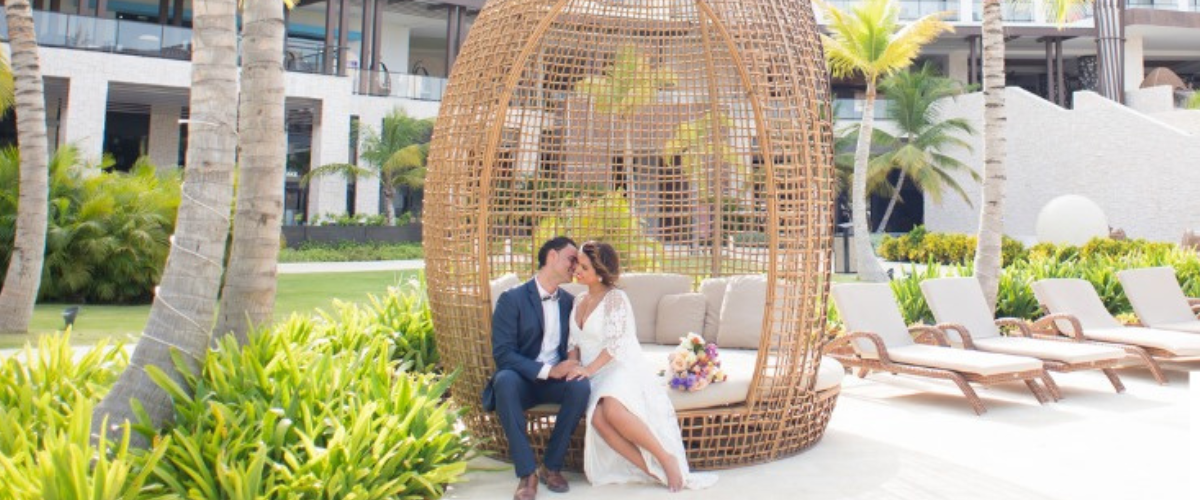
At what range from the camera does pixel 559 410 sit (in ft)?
14.0

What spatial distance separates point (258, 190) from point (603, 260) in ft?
5.84

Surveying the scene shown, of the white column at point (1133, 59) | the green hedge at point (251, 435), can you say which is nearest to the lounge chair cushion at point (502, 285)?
the green hedge at point (251, 435)

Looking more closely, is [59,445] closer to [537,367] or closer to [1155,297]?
[537,367]

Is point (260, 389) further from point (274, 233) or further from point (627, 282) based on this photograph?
point (627, 282)

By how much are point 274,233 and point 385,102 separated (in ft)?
71.7

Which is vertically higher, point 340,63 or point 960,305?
point 340,63

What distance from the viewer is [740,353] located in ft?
19.8

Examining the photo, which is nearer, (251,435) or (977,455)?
(251,435)

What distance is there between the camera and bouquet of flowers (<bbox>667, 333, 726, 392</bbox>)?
4.43 metres

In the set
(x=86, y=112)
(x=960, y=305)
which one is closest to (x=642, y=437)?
(x=960, y=305)

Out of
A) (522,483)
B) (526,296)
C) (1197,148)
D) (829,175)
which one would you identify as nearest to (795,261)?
(829,175)

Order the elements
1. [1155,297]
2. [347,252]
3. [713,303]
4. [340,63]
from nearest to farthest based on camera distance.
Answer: [713,303] → [1155,297] → [347,252] → [340,63]

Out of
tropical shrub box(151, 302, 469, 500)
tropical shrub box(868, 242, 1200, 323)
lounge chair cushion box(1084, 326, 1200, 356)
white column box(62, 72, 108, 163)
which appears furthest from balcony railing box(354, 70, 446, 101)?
tropical shrub box(151, 302, 469, 500)

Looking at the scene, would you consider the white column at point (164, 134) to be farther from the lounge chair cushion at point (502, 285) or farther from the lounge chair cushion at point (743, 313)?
the lounge chair cushion at point (743, 313)
